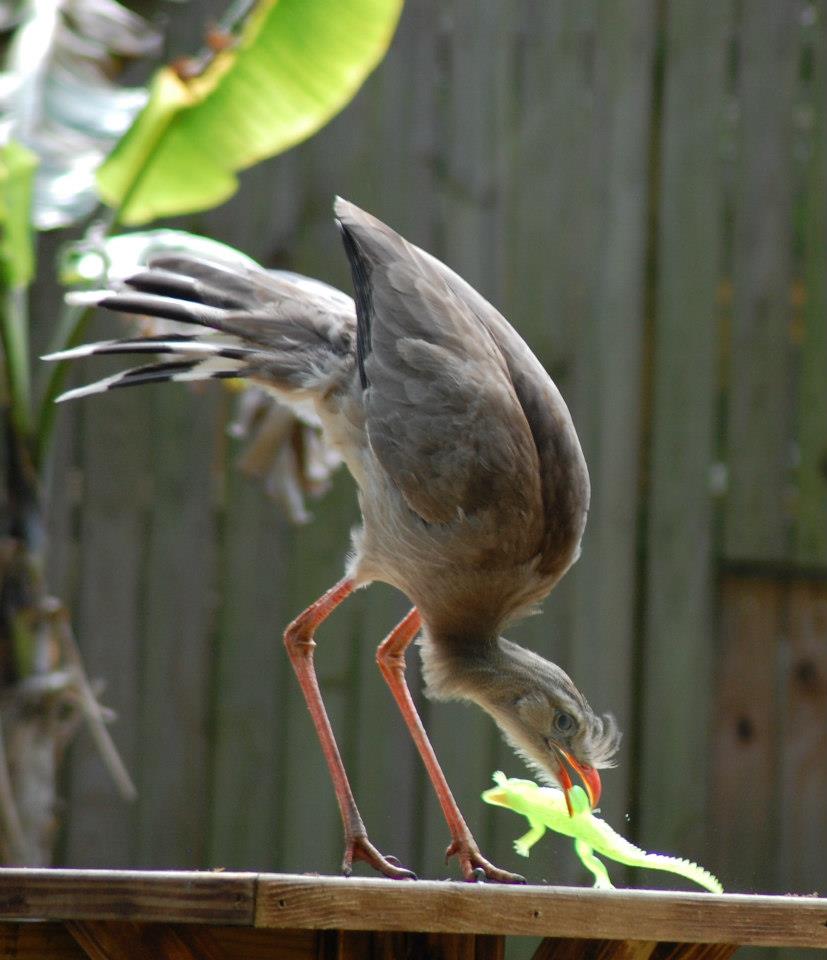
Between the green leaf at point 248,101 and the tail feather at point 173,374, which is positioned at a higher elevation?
the green leaf at point 248,101

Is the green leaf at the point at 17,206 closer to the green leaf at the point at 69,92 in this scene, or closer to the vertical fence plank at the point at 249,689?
the green leaf at the point at 69,92

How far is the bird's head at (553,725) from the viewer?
261cm

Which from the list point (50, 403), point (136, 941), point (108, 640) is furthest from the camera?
point (108, 640)

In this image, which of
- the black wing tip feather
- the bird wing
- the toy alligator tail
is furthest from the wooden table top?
the black wing tip feather

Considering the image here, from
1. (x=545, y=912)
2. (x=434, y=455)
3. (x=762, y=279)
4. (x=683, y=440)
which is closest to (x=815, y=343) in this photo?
(x=762, y=279)

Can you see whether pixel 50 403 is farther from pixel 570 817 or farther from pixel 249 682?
pixel 570 817

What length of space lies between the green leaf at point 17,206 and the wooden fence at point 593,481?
758mm

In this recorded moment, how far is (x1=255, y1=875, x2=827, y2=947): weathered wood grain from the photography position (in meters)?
1.72

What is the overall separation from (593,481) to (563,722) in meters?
1.34

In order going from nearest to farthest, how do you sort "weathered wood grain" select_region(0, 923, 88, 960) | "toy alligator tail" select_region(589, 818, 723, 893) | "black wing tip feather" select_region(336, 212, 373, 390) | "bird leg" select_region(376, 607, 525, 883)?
"weathered wood grain" select_region(0, 923, 88, 960), "toy alligator tail" select_region(589, 818, 723, 893), "bird leg" select_region(376, 607, 525, 883), "black wing tip feather" select_region(336, 212, 373, 390)

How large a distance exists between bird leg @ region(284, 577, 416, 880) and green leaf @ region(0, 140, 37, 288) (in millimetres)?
1082

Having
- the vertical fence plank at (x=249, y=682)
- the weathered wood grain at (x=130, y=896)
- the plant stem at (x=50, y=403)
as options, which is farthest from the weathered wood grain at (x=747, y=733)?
the weathered wood grain at (x=130, y=896)

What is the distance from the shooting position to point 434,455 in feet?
8.45

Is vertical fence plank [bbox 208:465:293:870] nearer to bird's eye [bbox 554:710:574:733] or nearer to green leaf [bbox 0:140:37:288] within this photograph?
green leaf [bbox 0:140:37:288]
